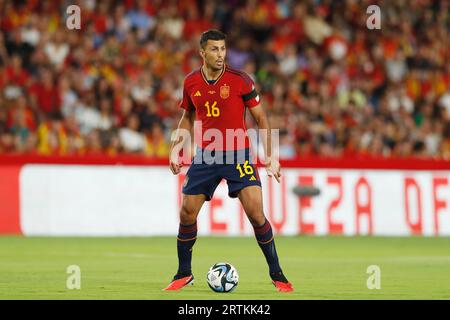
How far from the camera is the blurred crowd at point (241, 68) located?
20.0 meters

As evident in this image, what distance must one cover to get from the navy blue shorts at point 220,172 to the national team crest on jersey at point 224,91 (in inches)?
21.2

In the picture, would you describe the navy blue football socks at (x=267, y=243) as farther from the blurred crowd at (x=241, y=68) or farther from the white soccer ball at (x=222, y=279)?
the blurred crowd at (x=241, y=68)

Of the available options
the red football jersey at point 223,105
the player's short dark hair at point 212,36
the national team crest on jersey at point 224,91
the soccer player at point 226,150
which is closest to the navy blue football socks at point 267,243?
the soccer player at point 226,150

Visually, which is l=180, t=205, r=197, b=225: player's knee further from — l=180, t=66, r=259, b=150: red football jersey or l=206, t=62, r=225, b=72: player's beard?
l=206, t=62, r=225, b=72: player's beard

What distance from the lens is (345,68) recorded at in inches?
931

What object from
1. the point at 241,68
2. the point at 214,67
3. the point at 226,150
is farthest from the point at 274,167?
the point at 241,68

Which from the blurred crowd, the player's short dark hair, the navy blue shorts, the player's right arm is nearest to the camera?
the player's short dark hair

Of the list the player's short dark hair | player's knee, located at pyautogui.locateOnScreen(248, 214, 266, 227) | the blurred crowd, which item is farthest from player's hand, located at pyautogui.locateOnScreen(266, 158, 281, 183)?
the blurred crowd

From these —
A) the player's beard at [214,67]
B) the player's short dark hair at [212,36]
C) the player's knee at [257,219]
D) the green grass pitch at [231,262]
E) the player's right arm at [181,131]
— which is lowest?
the green grass pitch at [231,262]

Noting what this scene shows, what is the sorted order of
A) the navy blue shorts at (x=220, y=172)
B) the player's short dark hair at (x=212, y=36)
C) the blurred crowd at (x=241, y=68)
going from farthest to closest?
the blurred crowd at (x=241, y=68)
the navy blue shorts at (x=220, y=172)
the player's short dark hair at (x=212, y=36)

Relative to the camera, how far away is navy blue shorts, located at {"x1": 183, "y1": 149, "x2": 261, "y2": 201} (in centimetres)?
1055

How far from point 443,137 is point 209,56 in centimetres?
1310

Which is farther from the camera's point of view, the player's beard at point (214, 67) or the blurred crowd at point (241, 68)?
the blurred crowd at point (241, 68)

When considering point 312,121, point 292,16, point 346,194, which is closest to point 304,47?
point 292,16
